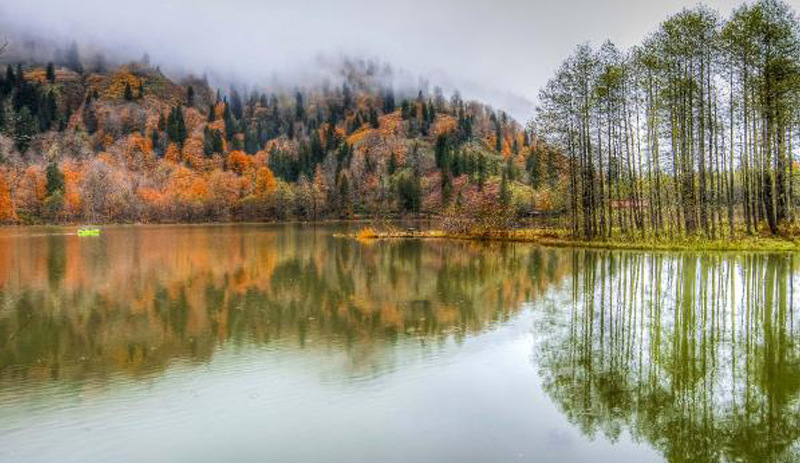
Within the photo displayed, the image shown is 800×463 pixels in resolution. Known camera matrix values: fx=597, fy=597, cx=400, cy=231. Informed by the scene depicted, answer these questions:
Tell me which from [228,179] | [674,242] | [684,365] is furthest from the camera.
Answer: [228,179]

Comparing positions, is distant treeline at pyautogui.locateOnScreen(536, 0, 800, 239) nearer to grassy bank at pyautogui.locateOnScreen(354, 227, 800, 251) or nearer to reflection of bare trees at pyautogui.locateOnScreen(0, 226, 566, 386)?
grassy bank at pyautogui.locateOnScreen(354, 227, 800, 251)

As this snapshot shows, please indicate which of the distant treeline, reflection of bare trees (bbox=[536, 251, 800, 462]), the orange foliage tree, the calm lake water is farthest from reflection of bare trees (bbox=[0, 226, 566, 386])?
the orange foliage tree

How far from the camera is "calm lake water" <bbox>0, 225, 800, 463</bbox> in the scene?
7.97m

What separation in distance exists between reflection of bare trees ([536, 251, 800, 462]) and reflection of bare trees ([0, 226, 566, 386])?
118 inches

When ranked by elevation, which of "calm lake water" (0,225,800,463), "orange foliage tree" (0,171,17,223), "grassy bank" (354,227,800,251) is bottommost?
"calm lake water" (0,225,800,463)

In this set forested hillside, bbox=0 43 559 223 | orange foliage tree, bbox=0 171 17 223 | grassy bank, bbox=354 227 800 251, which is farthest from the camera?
forested hillside, bbox=0 43 559 223

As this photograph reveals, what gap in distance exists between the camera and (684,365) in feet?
37.1

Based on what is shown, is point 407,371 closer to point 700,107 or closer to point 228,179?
point 700,107

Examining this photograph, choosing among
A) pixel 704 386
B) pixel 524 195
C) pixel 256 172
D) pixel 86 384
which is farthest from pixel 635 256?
pixel 256 172

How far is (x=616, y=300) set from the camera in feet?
61.9

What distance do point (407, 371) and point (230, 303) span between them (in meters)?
10.1

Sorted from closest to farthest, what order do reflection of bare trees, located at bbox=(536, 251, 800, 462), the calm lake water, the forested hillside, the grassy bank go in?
the calm lake water < reflection of bare trees, located at bbox=(536, 251, 800, 462) < the grassy bank < the forested hillside

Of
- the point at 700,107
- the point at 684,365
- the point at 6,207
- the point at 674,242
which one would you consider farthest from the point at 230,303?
the point at 6,207

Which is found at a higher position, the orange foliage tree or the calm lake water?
the orange foliage tree
